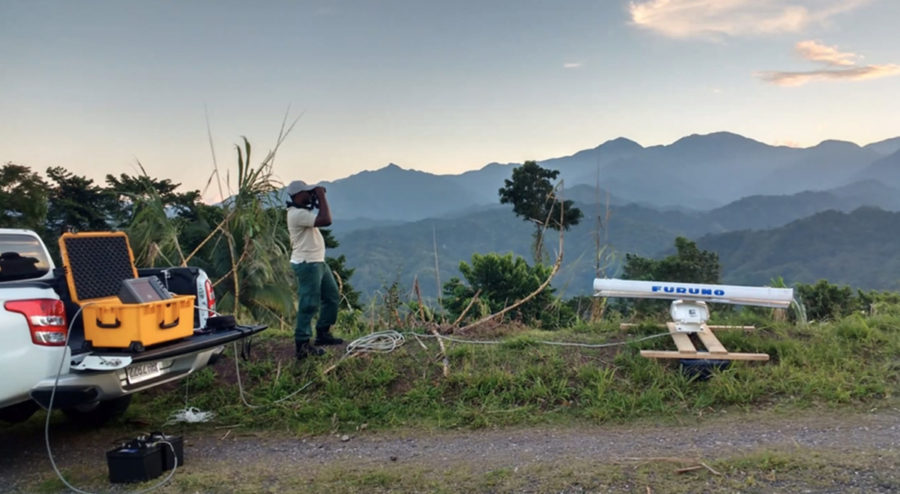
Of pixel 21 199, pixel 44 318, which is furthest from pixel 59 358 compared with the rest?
pixel 21 199

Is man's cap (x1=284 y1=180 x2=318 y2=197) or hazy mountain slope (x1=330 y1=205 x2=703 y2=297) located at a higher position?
man's cap (x1=284 y1=180 x2=318 y2=197)

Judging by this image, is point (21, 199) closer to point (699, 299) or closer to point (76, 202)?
point (76, 202)

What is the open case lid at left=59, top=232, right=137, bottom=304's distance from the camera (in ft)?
13.8

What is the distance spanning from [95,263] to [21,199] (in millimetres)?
22073

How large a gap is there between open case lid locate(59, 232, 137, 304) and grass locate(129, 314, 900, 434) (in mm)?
1410

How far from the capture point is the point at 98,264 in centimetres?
442

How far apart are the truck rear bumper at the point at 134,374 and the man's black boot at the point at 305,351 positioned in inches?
44.8

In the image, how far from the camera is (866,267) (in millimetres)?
100438

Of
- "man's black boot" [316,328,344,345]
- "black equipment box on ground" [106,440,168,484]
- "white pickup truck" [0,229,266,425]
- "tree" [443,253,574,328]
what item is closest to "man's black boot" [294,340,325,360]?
"man's black boot" [316,328,344,345]

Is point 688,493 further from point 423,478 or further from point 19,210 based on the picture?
point 19,210

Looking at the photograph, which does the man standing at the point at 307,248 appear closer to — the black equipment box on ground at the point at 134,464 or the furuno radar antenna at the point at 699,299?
the black equipment box on ground at the point at 134,464

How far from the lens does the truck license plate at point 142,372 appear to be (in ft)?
13.3

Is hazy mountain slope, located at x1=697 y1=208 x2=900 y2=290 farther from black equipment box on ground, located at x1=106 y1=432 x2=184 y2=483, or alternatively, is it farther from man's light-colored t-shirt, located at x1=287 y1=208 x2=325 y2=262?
black equipment box on ground, located at x1=106 y1=432 x2=184 y2=483

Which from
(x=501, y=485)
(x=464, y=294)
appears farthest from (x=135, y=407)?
(x=464, y=294)
